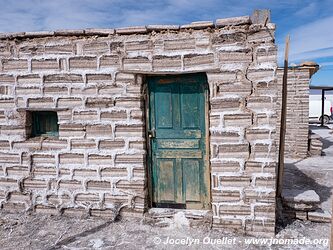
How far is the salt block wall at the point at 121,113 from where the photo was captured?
3387 millimetres

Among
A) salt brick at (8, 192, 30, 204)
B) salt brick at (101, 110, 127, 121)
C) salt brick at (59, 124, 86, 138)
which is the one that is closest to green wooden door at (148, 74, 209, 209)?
salt brick at (101, 110, 127, 121)

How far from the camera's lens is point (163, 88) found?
12.2 ft

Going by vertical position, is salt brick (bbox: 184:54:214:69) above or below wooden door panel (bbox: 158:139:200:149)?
above

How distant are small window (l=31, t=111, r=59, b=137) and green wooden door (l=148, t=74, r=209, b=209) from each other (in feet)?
4.51

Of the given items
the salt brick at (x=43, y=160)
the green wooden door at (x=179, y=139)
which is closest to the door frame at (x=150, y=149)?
the green wooden door at (x=179, y=139)

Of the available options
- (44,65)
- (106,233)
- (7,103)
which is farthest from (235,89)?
(7,103)

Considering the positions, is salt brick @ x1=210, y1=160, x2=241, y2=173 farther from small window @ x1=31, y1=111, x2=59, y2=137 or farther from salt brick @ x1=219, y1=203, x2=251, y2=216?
small window @ x1=31, y1=111, x2=59, y2=137

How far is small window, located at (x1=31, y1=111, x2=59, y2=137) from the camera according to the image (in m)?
4.04

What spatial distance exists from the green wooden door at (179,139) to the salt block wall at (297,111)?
464cm

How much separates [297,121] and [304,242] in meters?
5.05

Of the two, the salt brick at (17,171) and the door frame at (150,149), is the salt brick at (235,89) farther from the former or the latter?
the salt brick at (17,171)

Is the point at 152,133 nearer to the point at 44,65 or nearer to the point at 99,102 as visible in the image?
the point at 99,102

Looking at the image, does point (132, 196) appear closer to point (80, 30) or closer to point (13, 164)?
point (13, 164)

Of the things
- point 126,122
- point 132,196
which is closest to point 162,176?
point 132,196
